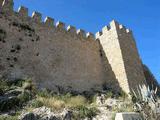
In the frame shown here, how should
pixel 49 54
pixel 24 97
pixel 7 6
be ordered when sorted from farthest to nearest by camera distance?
pixel 49 54 < pixel 7 6 < pixel 24 97

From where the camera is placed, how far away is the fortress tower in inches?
632

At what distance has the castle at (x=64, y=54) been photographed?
43.6ft

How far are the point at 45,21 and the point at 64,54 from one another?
2300 millimetres

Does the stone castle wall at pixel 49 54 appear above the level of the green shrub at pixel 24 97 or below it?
above

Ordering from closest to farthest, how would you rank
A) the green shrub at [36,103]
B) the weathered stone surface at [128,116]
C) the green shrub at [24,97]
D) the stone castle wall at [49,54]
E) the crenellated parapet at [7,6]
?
1. the weathered stone surface at [128,116]
2. the green shrub at [36,103]
3. the green shrub at [24,97]
4. the stone castle wall at [49,54]
5. the crenellated parapet at [7,6]

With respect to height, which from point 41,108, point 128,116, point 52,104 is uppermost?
point 52,104

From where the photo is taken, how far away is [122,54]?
16.6m

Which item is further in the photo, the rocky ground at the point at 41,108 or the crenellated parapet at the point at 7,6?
the crenellated parapet at the point at 7,6

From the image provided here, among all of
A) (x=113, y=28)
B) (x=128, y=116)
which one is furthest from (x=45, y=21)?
(x=128, y=116)

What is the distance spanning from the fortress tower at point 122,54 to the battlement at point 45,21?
115 cm

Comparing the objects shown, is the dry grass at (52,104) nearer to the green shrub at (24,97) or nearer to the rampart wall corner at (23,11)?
the green shrub at (24,97)

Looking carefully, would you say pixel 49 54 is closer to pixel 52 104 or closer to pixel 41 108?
pixel 52 104

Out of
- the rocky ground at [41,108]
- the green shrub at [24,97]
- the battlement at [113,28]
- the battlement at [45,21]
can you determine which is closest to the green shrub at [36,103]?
the rocky ground at [41,108]

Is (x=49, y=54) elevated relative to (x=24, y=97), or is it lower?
elevated
